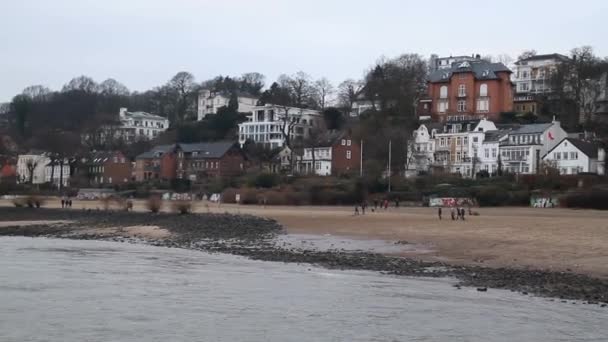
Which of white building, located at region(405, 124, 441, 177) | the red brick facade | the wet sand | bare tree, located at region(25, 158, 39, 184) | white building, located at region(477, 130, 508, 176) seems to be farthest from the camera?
bare tree, located at region(25, 158, 39, 184)

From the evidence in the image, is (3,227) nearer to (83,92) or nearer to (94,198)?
(94,198)

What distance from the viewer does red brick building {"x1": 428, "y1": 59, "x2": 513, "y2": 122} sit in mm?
108812

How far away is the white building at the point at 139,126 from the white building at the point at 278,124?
3254 cm

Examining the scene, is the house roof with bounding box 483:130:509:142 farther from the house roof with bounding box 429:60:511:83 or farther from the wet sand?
the wet sand

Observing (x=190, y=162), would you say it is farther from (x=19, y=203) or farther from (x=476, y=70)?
(x=476, y=70)

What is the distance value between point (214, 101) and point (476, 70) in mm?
67914

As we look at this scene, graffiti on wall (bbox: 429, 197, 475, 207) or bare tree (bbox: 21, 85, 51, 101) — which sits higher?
bare tree (bbox: 21, 85, 51, 101)

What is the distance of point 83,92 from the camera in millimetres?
164375

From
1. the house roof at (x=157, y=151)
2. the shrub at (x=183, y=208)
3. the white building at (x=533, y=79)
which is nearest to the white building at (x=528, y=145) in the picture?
the white building at (x=533, y=79)

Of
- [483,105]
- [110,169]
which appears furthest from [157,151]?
[483,105]

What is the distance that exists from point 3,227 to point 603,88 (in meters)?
84.3

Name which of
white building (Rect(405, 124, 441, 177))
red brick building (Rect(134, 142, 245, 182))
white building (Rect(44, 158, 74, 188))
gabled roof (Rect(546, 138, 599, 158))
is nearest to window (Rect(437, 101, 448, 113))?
white building (Rect(405, 124, 441, 177))

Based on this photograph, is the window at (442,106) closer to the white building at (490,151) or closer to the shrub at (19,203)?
the white building at (490,151)

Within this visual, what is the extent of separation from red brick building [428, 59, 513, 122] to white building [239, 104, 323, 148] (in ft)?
86.8
